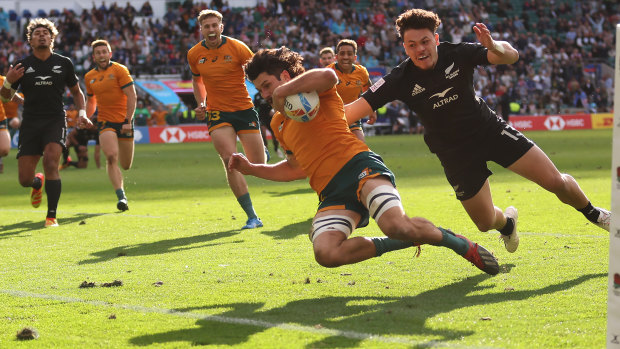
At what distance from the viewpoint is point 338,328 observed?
16.5 feet

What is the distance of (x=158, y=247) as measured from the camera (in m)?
9.01

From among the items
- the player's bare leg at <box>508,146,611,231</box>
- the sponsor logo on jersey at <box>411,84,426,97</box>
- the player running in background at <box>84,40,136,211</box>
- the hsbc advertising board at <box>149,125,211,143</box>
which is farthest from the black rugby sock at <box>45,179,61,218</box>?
the hsbc advertising board at <box>149,125,211,143</box>

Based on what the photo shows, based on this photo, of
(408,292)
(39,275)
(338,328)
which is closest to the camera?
(338,328)

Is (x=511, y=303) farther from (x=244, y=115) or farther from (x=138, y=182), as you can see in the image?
(x=138, y=182)

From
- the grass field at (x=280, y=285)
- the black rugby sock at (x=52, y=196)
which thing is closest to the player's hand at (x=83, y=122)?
the black rugby sock at (x=52, y=196)

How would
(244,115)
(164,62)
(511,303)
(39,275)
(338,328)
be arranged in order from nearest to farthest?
(338,328) < (511,303) < (39,275) < (244,115) < (164,62)

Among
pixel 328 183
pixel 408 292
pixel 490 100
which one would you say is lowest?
pixel 490 100

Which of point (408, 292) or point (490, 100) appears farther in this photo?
point (490, 100)

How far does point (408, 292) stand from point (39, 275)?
3.17 meters

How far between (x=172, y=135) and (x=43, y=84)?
24.8 metres

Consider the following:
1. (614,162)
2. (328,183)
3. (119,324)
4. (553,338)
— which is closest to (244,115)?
(328,183)

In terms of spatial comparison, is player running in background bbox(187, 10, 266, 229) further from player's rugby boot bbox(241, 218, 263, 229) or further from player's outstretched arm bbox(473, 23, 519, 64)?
player's outstretched arm bbox(473, 23, 519, 64)

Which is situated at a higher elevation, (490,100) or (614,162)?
(614,162)

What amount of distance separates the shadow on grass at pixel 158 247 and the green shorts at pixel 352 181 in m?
2.98
